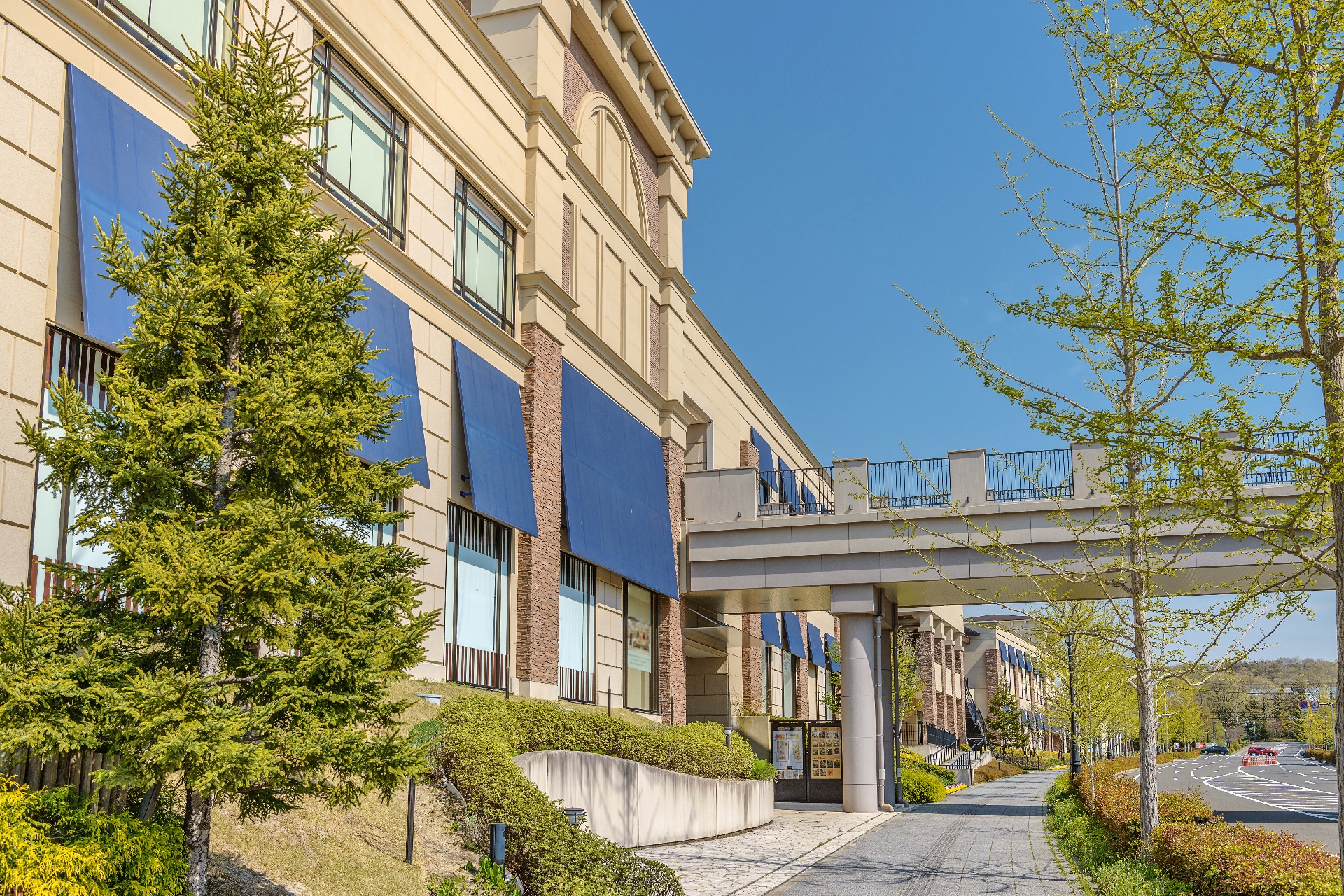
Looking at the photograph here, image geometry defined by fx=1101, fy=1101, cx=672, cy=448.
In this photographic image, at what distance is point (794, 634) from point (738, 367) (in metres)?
11.4

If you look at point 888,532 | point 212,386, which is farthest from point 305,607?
point 888,532

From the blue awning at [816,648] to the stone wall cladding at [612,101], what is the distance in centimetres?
2156

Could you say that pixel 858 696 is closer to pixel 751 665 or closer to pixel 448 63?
pixel 751 665

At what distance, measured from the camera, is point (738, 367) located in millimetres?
42906

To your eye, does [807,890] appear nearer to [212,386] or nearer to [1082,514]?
[212,386]

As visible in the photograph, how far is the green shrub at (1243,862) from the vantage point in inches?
389

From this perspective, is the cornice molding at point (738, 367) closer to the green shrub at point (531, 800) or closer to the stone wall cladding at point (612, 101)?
the stone wall cladding at point (612, 101)

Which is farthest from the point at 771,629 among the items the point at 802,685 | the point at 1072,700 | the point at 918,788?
the point at 1072,700

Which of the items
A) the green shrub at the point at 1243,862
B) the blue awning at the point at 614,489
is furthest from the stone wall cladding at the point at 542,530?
the green shrub at the point at 1243,862

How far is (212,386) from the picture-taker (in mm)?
8797

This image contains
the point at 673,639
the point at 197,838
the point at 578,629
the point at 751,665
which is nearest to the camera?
the point at 197,838

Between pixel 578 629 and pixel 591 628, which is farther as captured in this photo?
pixel 591 628

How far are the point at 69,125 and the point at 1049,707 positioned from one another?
3282cm

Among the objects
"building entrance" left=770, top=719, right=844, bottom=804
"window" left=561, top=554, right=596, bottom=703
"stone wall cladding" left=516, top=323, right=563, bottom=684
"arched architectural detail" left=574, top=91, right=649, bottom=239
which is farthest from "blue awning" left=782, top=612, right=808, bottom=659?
"stone wall cladding" left=516, top=323, right=563, bottom=684
